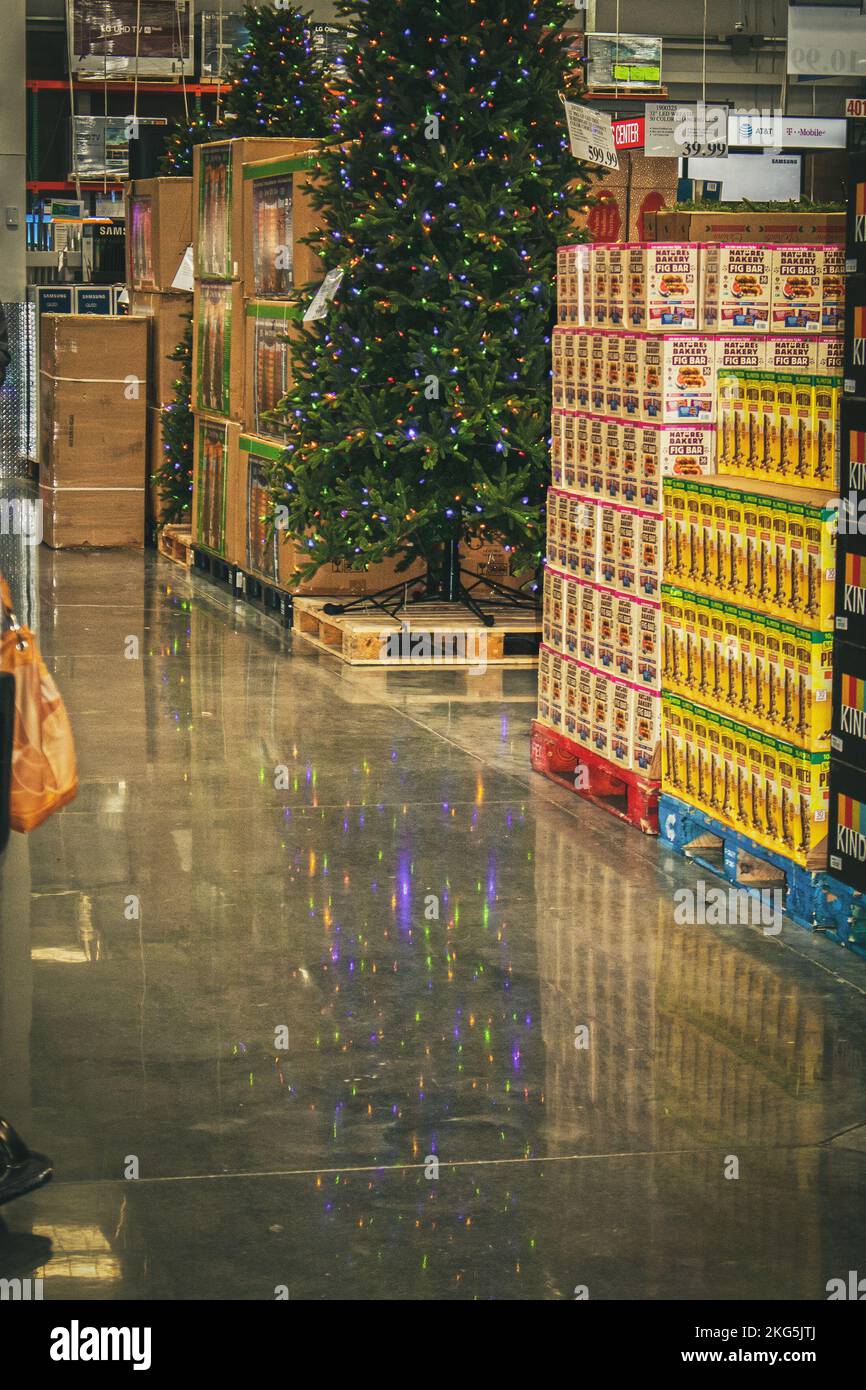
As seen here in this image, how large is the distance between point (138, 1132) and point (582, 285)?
4560mm

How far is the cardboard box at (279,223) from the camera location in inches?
471

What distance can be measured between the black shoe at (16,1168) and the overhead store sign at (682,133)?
15209 millimetres

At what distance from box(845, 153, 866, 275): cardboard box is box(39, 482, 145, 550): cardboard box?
1135 centimetres

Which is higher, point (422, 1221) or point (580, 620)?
point (580, 620)

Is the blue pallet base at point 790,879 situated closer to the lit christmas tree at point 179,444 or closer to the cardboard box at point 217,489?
the cardboard box at point 217,489

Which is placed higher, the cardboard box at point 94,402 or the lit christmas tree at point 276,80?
the lit christmas tree at point 276,80

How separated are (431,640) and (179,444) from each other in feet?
17.3

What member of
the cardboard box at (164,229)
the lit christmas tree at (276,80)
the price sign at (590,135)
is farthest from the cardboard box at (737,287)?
the cardboard box at (164,229)

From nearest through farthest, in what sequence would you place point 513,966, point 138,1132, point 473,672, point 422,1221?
point 422,1221, point 138,1132, point 513,966, point 473,672

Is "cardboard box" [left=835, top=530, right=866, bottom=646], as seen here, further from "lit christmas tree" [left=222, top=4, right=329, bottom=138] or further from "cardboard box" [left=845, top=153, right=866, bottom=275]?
"lit christmas tree" [left=222, top=4, right=329, bottom=138]

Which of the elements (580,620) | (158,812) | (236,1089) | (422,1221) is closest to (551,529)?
(580,620)

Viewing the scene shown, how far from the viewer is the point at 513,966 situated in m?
5.84
